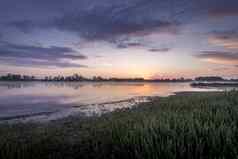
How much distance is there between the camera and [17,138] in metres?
9.77

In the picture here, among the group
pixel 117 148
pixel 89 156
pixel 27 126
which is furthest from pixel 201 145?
pixel 27 126

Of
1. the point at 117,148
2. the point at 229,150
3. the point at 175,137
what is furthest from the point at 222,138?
the point at 117,148

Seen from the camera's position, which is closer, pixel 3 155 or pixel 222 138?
pixel 222 138

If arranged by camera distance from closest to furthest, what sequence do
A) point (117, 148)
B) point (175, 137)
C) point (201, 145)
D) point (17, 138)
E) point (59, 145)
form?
point (201, 145) → point (175, 137) → point (117, 148) → point (59, 145) → point (17, 138)

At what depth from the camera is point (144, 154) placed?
399cm

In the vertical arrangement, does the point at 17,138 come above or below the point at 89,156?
below

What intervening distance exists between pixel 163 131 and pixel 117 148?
115cm

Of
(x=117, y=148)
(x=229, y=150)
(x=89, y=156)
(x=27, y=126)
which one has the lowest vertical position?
(x=27, y=126)

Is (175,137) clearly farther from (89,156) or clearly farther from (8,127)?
(8,127)

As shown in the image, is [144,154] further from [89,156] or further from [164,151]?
[89,156]

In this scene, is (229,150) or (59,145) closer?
(229,150)

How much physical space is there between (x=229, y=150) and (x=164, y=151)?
1155mm

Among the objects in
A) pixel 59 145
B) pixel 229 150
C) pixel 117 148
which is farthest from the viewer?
pixel 59 145

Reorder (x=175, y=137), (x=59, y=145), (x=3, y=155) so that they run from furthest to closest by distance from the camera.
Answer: (x=59, y=145)
(x=3, y=155)
(x=175, y=137)
